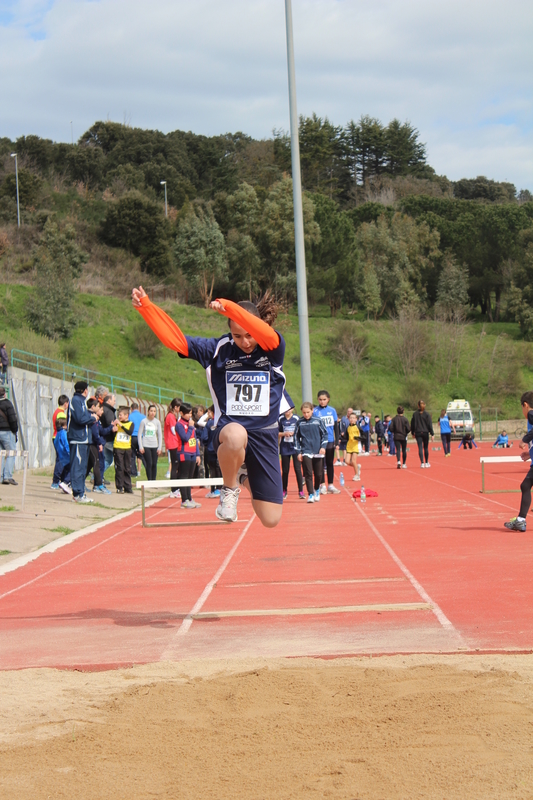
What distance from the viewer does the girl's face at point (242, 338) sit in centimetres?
569

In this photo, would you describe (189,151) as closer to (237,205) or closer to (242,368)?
(237,205)

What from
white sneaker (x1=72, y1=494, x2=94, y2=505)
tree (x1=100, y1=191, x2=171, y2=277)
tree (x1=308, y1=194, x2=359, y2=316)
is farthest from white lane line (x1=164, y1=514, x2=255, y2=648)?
tree (x1=308, y1=194, x2=359, y2=316)

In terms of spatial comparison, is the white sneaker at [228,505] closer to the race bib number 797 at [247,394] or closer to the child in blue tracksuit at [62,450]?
the race bib number 797 at [247,394]

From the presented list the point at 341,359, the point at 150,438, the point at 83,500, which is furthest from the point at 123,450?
the point at 341,359

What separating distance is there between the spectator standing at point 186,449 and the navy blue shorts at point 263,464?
9.08 m

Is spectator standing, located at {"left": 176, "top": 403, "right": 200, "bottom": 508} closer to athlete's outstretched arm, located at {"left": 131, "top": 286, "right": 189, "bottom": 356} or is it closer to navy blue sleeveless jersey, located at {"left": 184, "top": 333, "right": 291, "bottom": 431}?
navy blue sleeveless jersey, located at {"left": 184, "top": 333, "right": 291, "bottom": 431}

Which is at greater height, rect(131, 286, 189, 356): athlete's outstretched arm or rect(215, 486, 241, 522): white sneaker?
rect(131, 286, 189, 356): athlete's outstretched arm

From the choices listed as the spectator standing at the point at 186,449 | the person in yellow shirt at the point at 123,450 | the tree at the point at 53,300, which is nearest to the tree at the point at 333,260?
the tree at the point at 53,300

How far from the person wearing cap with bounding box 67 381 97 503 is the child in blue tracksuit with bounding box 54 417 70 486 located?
1584 millimetres

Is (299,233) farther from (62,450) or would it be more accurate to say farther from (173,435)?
(62,450)

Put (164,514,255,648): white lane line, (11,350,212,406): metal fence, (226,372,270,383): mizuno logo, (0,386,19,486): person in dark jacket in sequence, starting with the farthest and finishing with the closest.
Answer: (11,350,212,406): metal fence < (0,386,19,486): person in dark jacket < (226,372,270,383): mizuno logo < (164,514,255,648): white lane line

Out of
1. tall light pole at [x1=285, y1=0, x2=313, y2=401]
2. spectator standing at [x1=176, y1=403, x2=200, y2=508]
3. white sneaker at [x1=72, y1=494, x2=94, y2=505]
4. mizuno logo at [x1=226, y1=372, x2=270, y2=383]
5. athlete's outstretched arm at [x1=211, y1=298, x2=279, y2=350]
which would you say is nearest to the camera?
athlete's outstretched arm at [x1=211, y1=298, x2=279, y2=350]

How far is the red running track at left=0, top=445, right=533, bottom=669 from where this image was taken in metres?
5.51

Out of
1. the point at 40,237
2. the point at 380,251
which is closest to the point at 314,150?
the point at 380,251
